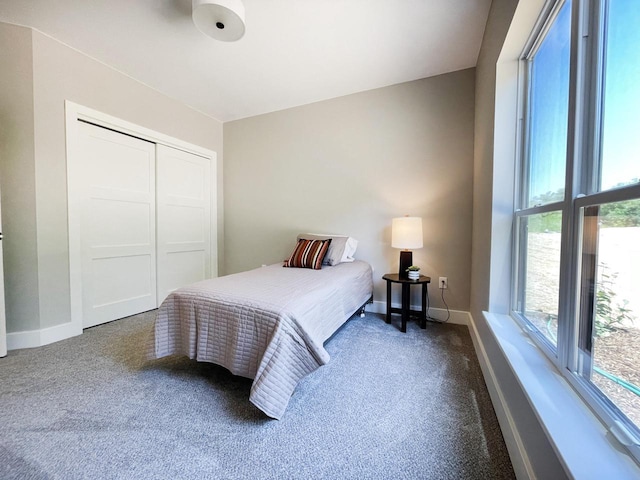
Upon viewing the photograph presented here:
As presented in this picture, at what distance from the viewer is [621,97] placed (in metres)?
0.79

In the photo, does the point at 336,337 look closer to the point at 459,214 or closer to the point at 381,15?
the point at 459,214

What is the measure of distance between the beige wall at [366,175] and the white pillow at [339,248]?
0.43 feet

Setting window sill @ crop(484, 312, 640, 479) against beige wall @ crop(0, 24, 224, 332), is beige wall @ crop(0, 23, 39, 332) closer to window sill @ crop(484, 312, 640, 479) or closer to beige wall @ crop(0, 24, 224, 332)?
beige wall @ crop(0, 24, 224, 332)

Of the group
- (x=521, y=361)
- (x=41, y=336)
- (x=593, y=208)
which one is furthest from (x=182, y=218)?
(x=593, y=208)

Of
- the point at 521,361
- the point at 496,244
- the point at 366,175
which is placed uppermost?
the point at 366,175

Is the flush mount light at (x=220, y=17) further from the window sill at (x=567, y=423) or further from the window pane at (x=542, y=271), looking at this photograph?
the window sill at (x=567, y=423)

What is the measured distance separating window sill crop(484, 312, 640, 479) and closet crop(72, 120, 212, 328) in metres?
3.24

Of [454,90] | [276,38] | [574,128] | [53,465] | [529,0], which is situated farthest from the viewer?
[454,90]

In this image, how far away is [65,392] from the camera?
154 cm

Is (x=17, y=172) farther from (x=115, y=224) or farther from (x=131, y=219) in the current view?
(x=131, y=219)

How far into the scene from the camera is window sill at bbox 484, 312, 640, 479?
0.64 m

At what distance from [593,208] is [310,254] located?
7.01ft

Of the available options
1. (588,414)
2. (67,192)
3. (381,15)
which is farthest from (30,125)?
(588,414)

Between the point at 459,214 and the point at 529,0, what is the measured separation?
68.8 inches
